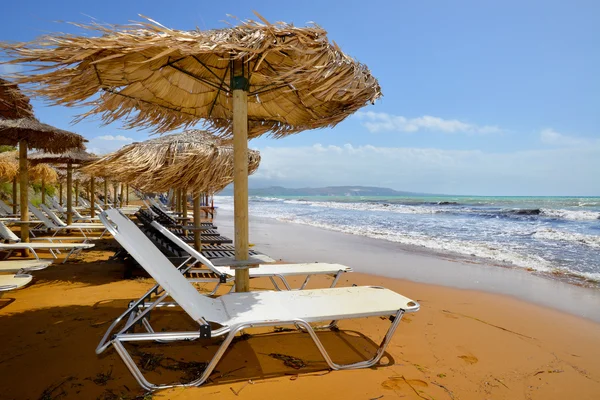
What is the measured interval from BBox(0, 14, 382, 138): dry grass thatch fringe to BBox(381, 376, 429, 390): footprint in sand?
92.6 inches

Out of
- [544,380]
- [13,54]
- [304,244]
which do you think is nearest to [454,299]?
[544,380]

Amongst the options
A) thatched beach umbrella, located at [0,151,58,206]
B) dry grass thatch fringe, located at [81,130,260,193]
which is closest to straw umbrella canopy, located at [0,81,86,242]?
dry grass thatch fringe, located at [81,130,260,193]

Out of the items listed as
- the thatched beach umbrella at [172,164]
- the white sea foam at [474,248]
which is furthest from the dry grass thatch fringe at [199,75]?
the white sea foam at [474,248]

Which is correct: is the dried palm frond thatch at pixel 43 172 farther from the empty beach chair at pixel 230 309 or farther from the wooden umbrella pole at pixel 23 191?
the empty beach chair at pixel 230 309

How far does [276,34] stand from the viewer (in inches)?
105

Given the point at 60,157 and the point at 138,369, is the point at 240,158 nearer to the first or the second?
the point at 138,369

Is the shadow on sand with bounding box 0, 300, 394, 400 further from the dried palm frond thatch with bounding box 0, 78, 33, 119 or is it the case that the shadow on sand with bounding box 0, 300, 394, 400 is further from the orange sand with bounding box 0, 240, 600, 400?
the dried palm frond thatch with bounding box 0, 78, 33, 119

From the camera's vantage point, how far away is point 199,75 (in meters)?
3.51

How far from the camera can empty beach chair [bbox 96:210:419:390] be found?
6.99ft

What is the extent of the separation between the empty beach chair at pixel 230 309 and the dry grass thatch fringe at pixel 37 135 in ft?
17.3

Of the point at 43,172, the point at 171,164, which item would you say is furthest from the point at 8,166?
the point at 171,164

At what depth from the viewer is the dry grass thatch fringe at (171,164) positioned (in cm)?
463

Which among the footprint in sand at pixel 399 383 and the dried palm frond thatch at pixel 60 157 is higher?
the dried palm frond thatch at pixel 60 157

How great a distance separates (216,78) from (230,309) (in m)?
2.34
